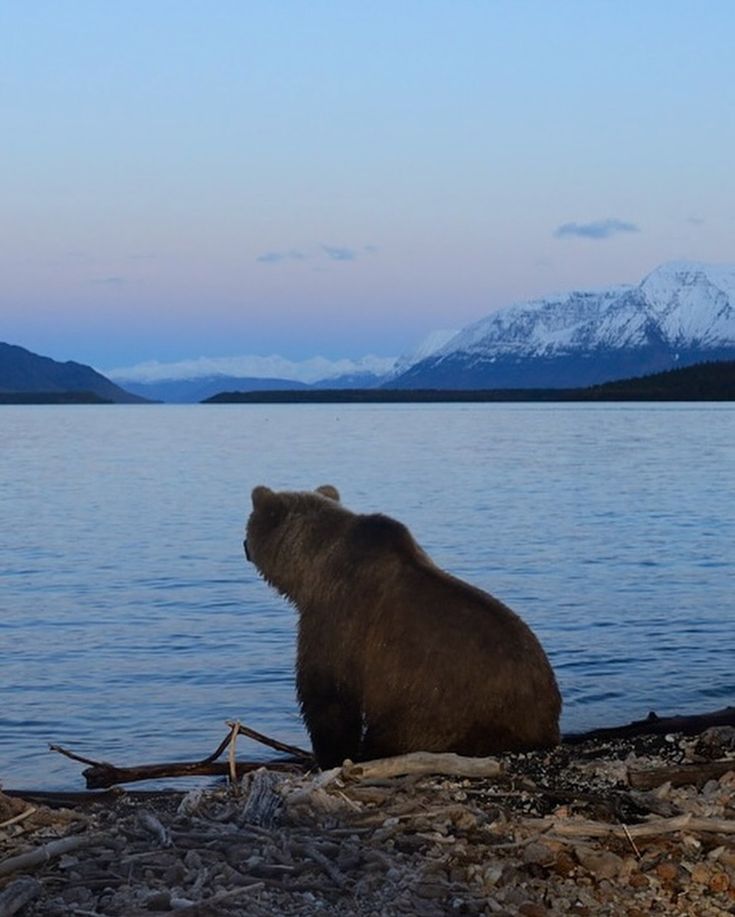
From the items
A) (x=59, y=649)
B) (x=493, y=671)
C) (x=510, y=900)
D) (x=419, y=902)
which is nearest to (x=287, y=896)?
(x=419, y=902)

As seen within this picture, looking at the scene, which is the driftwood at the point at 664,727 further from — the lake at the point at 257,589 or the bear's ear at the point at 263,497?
the lake at the point at 257,589

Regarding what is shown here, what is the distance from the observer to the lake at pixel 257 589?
14672 mm

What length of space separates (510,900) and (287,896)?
86 cm

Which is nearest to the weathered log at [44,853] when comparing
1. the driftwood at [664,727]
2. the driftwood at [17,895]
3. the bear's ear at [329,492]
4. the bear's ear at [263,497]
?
the driftwood at [17,895]

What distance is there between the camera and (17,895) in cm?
536

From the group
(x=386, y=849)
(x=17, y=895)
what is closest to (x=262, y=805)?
(x=386, y=849)

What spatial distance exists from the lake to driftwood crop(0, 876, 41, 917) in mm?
6471

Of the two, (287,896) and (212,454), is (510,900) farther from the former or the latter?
(212,454)

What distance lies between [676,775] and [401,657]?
1777 mm

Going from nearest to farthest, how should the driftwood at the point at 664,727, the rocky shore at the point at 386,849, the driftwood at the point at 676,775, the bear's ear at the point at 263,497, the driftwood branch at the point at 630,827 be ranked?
1. the rocky shore at the point at 386,849
2. the driftwood branch at the point at 630,827
3. the driftwood at the point at 676,775
4. the bear's ear at the point at 263,497
5. the driftwood at the point at 664,727

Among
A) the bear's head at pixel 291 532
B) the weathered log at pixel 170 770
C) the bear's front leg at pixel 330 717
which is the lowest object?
the weathered log at pixel 170 770

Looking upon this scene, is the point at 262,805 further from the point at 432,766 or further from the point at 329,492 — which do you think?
the point at 329,492

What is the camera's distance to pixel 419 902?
550 centimetres

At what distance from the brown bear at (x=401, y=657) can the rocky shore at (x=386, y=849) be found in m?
→ 0.90
